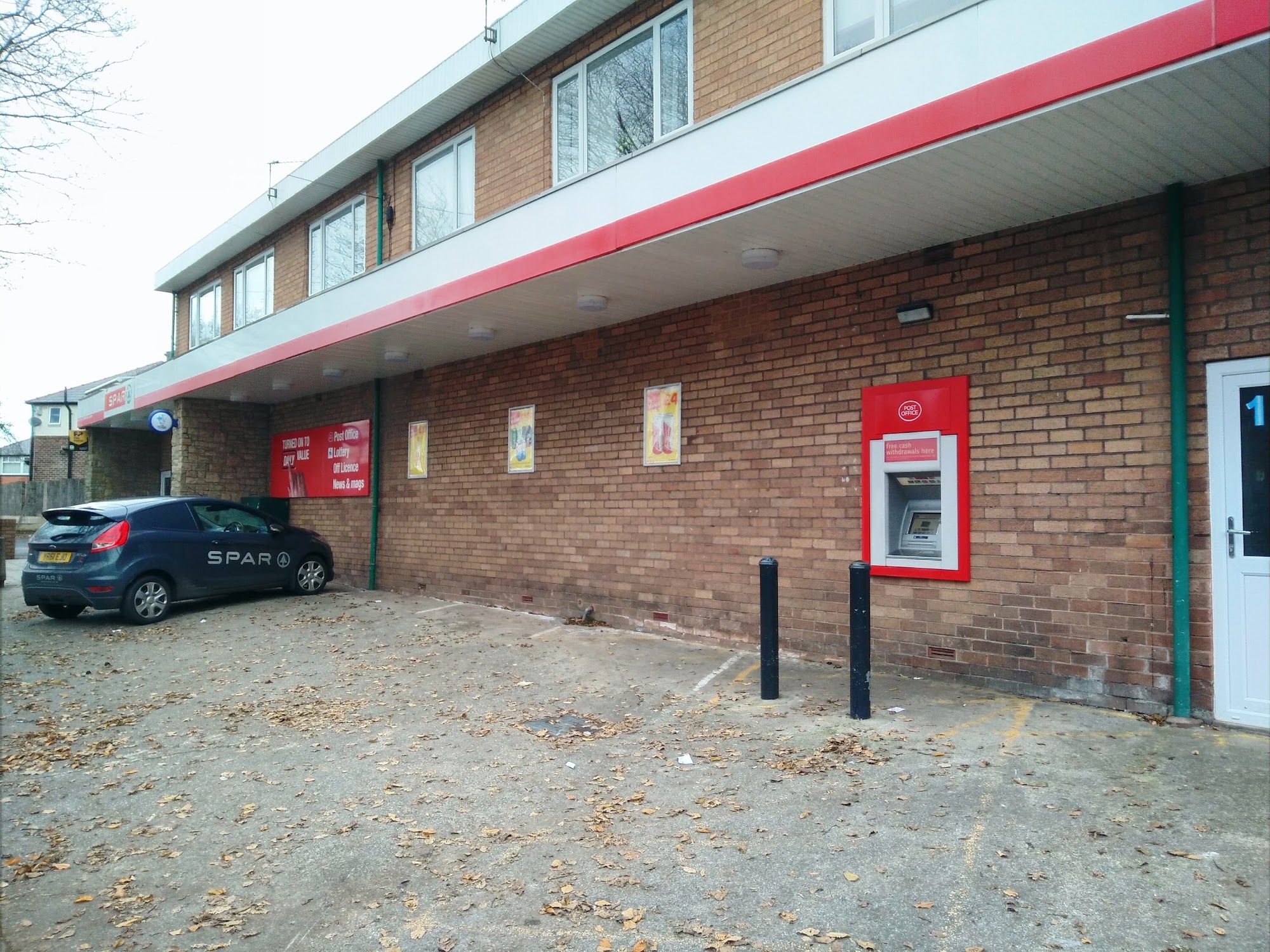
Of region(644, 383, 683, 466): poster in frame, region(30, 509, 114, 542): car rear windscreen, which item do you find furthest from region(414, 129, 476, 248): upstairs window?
region(30, 509, 114, 542): car rear windscreen

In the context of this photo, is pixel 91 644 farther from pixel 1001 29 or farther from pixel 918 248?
pixel 1001 29

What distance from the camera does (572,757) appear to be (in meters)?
5.17

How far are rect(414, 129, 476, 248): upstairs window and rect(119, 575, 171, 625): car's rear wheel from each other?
5.43 meters

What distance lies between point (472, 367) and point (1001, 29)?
26.6 feet

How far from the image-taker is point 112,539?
948 centimetres

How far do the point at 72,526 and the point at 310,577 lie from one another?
3193mm

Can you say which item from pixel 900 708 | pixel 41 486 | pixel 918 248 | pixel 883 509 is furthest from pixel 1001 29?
pixel 41 486

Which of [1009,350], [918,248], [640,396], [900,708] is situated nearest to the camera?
[900,708]

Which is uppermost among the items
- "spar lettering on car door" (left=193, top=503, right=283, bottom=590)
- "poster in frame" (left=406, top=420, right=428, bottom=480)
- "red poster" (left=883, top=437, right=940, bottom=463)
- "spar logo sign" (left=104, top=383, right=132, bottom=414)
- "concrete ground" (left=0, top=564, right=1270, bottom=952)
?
"spar logo sign" (left=104, top=383, right=132, bottom=414)

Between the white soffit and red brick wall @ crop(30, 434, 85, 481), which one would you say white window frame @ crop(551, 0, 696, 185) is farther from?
red brick wall @ crop(30, 434, 85, 481)

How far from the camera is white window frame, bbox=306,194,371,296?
13.4 meters

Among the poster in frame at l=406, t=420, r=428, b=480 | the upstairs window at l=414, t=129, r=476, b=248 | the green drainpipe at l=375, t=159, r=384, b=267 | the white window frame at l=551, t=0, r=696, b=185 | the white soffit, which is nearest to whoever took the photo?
the white window frame at l=551, t=0, r=696, b=185

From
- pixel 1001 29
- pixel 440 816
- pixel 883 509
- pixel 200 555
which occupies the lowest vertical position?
pixel 440 816

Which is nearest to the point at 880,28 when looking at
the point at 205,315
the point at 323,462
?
the point at 323,462
